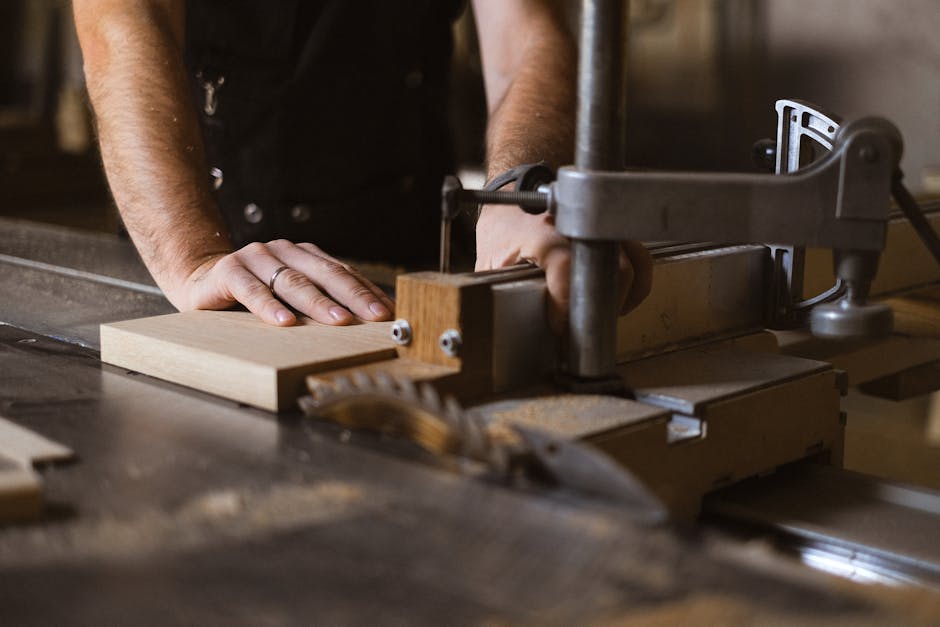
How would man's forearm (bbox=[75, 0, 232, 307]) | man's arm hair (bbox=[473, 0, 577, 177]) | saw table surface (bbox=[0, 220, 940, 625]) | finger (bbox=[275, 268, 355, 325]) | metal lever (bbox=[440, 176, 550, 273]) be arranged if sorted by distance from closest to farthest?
saw table surface (bbox=[0, 220, 940, 625]) < metal lever (bbox=[440, 176, 550, 273]) < finger (bbox=[275, 268, 355, 325]) < man's forearm (bbox=[75, 0, 232, 307]) < man's arm hair (bbox=[473, 0, 577, 177])

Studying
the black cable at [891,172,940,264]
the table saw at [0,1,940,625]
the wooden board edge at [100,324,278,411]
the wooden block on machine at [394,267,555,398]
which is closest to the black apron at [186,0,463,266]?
the table saw at [0,1,940,625]

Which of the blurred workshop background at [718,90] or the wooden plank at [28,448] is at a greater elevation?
the blurred workshop background at [718,90]

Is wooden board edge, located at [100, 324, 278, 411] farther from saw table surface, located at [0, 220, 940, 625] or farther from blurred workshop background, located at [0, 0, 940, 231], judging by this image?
blurred workshop background, located at [0, 0, 940, 231]

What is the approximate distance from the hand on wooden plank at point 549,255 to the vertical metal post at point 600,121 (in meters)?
0.07

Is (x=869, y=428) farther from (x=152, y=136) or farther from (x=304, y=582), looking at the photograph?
(x=304, y=582)

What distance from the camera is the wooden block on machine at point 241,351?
38.0 inches

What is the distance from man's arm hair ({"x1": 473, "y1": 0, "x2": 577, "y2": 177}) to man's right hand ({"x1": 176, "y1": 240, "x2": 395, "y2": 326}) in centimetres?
44

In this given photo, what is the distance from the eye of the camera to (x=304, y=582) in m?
0.63

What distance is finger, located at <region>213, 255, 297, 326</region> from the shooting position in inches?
44.7

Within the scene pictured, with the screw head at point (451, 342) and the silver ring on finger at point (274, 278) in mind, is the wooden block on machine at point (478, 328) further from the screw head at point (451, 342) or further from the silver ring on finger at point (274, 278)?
the silver ring on finger at point (274, 278)

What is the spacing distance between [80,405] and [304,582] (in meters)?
0.43

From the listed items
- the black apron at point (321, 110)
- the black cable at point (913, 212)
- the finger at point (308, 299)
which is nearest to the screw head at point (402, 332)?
the finger at point (308, 299)

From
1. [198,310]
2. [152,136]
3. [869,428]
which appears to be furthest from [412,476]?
[869,428]

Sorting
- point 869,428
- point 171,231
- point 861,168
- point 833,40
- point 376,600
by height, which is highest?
point 833,40
